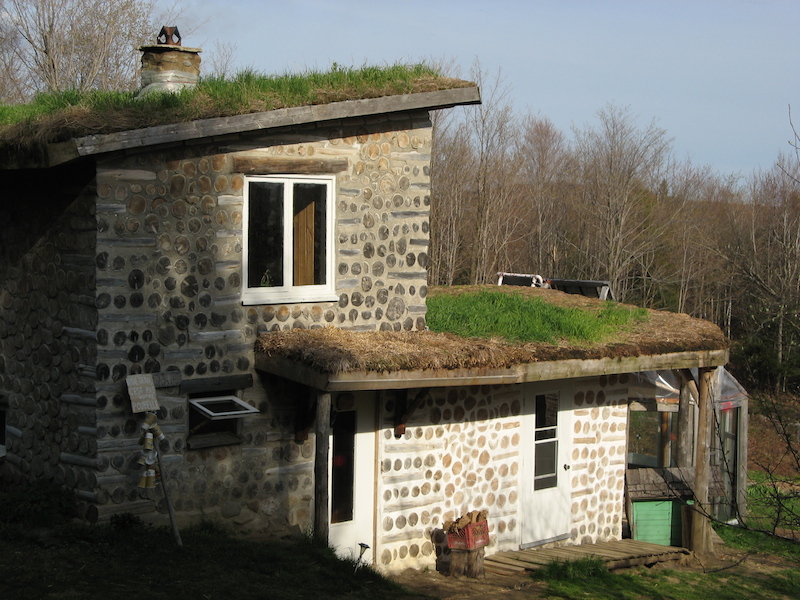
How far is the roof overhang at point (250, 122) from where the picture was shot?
7.57 m

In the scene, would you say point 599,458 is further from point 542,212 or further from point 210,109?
point 542,212

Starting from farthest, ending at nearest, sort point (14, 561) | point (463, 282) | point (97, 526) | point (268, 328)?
point (463, 282) → point (268, 328) → point (97, 526) → point (14, 561)

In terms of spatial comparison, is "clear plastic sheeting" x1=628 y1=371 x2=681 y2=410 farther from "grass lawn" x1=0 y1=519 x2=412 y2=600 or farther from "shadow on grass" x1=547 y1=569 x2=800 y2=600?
"grass lawn" x1=0 y1=519 x2=412 y2=600

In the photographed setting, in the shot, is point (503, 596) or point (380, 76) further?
point (380, 76)

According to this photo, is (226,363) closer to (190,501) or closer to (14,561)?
(190,501)

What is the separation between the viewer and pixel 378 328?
9719 millimetres

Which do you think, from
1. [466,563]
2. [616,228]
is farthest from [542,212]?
[466,563]

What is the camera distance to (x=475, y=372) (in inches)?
340

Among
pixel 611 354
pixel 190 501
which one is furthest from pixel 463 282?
pixel 190 501

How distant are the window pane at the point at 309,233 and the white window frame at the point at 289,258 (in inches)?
2.1

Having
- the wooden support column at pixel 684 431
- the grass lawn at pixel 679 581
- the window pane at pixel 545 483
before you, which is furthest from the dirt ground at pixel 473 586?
the wooden support column at pixel 684 431

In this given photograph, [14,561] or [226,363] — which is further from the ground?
[226,363]

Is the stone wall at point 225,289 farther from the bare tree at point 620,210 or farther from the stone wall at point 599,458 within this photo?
the bare tree at point 620,210

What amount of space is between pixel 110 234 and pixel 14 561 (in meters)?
2.90
